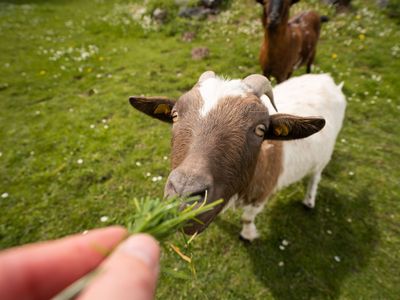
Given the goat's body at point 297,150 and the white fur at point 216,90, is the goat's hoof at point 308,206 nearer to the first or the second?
the goat's body at point 297,150

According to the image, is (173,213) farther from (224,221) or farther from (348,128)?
(348,128)

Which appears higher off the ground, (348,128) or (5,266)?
(5,266)

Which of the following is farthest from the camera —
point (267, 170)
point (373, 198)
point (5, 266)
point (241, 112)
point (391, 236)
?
point (373, 198)

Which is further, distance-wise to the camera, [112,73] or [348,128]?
[112,73]

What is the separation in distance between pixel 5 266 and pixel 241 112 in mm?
2121

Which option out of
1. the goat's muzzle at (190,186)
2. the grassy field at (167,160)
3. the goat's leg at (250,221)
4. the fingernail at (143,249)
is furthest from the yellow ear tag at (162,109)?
the fingernail at (143,249)

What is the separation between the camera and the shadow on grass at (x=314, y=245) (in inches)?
159

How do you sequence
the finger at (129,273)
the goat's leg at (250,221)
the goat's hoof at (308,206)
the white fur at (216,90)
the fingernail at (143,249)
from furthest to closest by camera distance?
the goat's hoof at (308,206) → the goat's leg at (250,221) → the white fur at (216,90) → the fingernail at (143,249) → the finger at (129,273)

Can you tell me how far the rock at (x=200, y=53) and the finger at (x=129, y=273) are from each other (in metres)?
9.52

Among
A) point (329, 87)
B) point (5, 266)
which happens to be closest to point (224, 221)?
point (329, 87)

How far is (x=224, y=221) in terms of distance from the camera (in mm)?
4801

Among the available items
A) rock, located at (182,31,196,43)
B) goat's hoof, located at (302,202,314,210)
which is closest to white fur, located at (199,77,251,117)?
goat's hoof, located at (302,202,314,210)

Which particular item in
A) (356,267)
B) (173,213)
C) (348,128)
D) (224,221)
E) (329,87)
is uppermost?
(173,213)

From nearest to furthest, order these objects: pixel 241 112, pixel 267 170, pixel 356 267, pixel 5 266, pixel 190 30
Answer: pixel 5 266 → pixel 241 112 → pixel 267 170 → pixel 356 267 → pixel 190 30
